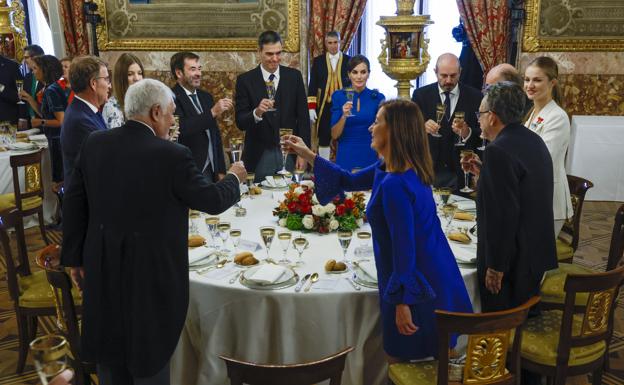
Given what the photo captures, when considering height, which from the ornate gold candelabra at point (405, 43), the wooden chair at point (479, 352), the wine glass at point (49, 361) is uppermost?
the ornate gold candelabra at point (405, 43)

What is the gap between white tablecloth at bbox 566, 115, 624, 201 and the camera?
6.85 meters

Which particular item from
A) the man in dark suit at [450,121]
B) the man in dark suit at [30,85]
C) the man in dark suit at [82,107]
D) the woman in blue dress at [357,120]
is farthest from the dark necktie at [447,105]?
the man in dark suit at [30,85]

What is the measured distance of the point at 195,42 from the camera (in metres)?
7.57

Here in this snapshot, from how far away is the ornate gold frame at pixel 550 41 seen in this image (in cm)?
704

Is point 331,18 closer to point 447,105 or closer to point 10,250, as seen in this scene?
point 447,105

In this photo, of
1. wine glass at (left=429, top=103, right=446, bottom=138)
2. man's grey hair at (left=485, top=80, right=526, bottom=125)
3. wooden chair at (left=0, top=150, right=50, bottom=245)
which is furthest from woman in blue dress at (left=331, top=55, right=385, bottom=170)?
wooden chair at (left=0, top=150, right=50, bottom=245)

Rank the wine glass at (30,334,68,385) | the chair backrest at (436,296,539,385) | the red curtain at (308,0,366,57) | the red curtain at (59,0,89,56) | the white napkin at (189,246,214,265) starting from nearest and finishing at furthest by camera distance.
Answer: the wine glass at (30,334,68,385) → the chair backrest at (436,296,539,385) → the white napkin at (189,246,214,265) → the red curtain at (308,0,366,57) → the red curtain at (59,0,89,56)

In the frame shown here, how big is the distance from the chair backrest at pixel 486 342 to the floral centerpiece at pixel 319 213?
1.10m

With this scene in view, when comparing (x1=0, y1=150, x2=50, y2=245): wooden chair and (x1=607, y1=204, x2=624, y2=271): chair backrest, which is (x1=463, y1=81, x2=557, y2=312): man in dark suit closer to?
(x1=607, y1=204, x2=624, y2=271): chair backrest

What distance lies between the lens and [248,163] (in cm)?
493

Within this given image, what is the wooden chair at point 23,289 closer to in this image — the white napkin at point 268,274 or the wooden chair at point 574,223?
the white napkin at point 268,274

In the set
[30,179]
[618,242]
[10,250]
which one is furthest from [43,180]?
[618,242]

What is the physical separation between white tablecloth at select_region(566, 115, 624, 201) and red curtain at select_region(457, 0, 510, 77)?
1.29 metres

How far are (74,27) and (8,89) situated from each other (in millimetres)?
1471
